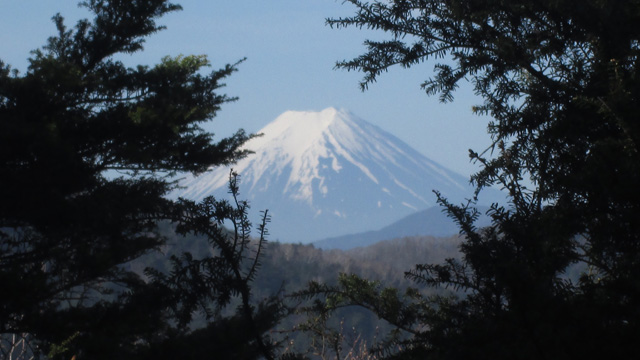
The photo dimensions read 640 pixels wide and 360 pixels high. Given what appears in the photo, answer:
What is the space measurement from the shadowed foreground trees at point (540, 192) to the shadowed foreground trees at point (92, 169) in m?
3.18

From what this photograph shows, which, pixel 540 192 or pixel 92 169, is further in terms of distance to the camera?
pixel 92 169

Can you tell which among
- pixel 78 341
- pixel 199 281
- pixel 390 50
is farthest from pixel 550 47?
pixel 78 341

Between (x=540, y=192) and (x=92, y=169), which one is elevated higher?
(x=92, y=169)

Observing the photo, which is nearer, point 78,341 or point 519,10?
point 519,10

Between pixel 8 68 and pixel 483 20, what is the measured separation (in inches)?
308

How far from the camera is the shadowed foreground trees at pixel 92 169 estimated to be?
679 cm

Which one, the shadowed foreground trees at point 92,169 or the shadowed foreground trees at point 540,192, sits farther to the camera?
the shadowed foreground trees at point 92,169

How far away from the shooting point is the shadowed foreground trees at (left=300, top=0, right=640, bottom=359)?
1.71 metres

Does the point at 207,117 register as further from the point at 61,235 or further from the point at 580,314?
the point at 580,314

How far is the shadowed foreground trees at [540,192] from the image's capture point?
1710mm

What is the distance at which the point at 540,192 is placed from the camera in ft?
8.50

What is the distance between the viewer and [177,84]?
9.81m

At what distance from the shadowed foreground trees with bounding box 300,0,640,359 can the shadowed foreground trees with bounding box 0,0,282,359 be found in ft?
10.4

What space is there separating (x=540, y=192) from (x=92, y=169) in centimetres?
808
